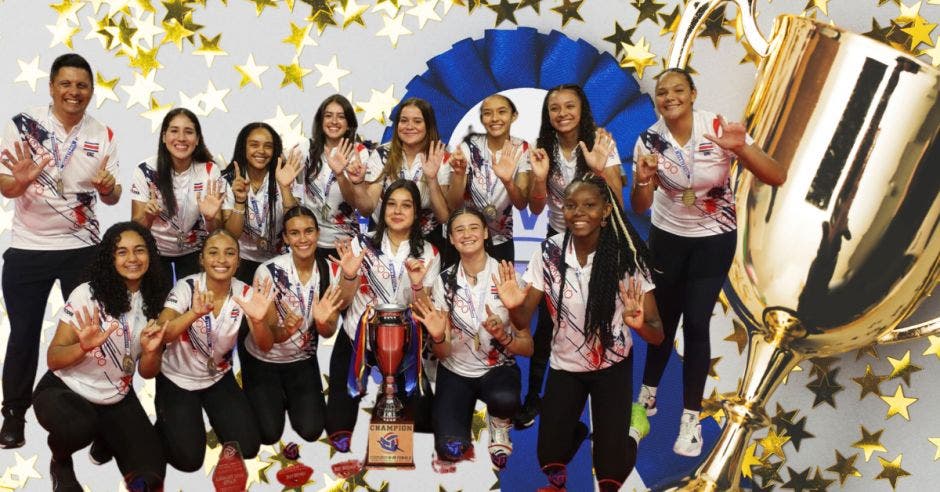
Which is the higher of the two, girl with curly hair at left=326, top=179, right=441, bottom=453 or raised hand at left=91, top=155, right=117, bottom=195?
raised hand at left=91, top=155, right=117, bottom=195

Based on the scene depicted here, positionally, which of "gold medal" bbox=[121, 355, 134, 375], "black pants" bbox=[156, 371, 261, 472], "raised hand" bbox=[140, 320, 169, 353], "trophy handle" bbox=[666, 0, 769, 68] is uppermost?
"trophy handle" bbox=[666, 0, 769, 68]

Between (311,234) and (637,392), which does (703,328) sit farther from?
(311,234)

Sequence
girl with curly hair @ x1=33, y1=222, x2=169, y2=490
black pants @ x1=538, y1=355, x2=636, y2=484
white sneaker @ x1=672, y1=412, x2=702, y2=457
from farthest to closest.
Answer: white sneaker @ x1=672, y1=412, x2=702, y2=457 < black pants @ x1=538, y1=355, x2=636, y2=484 < girl with curly hair @ x1=33, y1=222, x2=169, y2=490

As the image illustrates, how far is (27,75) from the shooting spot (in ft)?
14.7

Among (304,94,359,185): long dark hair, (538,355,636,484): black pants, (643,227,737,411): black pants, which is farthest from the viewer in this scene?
(304,94,359,185): long dark hair

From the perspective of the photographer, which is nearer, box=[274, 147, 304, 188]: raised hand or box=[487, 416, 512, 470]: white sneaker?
box=[487, 416, 512, 470]: white sneaker

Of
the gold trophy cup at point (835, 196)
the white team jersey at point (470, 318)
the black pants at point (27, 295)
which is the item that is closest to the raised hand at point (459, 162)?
the white team jersey at point (470, 318)

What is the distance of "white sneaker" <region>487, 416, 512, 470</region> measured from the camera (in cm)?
380

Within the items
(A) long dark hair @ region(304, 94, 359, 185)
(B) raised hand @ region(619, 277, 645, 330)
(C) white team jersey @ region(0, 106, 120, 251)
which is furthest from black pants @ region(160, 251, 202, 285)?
(B) raised hand @ region(619, 277, 645, 330)

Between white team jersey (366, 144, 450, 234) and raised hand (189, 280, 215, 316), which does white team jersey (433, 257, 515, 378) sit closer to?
white team jersey (366, 144, 450, 234)

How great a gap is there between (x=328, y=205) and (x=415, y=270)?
0.52 metres

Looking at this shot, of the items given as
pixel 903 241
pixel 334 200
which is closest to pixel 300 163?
pixel 334 200

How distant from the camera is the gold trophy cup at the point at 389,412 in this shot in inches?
144

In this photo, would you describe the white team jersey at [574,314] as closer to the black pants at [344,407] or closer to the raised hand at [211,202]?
the black pants at [344,407]
